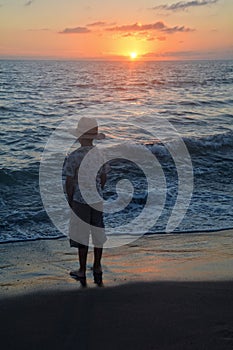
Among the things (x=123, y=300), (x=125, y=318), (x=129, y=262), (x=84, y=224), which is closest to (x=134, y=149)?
(x=129, y=262)

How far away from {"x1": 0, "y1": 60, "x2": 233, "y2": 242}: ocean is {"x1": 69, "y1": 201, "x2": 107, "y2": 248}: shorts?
1.99m

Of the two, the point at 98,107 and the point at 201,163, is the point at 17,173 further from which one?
the point at 98,107

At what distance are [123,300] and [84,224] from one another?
3.26ft

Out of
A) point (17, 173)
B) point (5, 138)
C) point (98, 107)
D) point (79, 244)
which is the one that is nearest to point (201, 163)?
point (17, 173)

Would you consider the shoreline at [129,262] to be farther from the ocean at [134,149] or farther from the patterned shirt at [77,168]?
the patterned shirt at [77,168]

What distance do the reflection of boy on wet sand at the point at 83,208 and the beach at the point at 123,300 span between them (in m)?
0.21

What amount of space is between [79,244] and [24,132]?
38.3 feet

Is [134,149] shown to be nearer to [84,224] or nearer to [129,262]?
[129,262]

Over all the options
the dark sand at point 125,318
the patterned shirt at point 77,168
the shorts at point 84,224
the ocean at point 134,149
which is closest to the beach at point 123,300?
the dark sand at point 125,318

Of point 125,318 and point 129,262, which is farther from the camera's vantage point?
point 129,262

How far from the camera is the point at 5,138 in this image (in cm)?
1456

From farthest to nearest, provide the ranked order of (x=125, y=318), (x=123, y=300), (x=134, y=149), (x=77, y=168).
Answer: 1. (x=134, y=149)
2. (x=77, y=168)
3. (x=123, y=300)
4. (x=125, y=318)

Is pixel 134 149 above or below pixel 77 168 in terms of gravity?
below

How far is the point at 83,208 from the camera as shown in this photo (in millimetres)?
4633
